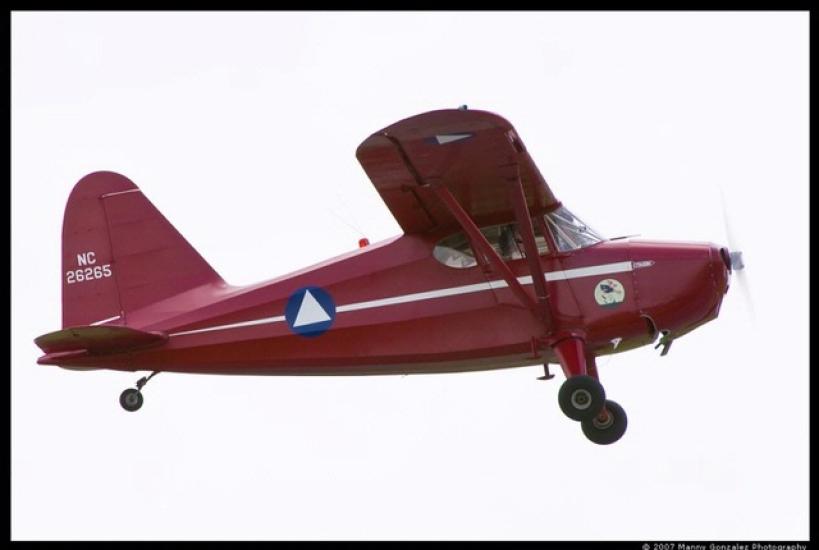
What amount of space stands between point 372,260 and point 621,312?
2.53 metres

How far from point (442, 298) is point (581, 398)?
1714mm

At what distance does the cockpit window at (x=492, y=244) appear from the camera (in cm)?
1232

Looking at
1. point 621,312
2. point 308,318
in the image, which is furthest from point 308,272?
point 621,312

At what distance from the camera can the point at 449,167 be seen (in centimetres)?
1161

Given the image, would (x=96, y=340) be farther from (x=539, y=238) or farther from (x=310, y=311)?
(x=539, y=238)

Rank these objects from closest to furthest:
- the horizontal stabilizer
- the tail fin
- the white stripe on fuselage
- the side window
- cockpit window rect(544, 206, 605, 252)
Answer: the white stripe on fuselage
cockpit window rect(544, 206, 605, 252)
the side window
the horizontal stabilizer
the tail fin

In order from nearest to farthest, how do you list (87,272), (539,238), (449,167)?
1. (449,167)
2. (539,238)
3. (87,272)

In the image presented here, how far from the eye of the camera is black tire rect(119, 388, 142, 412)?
42.7 ft

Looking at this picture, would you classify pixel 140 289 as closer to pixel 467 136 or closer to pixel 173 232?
pixel 173 232

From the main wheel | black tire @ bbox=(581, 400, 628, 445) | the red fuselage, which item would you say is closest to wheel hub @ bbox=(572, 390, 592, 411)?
the main wheel

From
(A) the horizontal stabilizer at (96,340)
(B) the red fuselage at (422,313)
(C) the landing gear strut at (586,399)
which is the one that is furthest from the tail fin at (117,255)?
(C) the landing gear strut at (586,399)

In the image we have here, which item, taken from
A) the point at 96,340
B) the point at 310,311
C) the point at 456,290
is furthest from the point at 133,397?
the point at 456,290

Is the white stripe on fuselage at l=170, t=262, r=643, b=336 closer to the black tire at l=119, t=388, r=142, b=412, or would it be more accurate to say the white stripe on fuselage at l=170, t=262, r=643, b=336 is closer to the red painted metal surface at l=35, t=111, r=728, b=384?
the red painted metal surface at l=35, t=111, r=728, b=384

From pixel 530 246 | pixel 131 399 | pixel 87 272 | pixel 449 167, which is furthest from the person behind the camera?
pixel 87 272
